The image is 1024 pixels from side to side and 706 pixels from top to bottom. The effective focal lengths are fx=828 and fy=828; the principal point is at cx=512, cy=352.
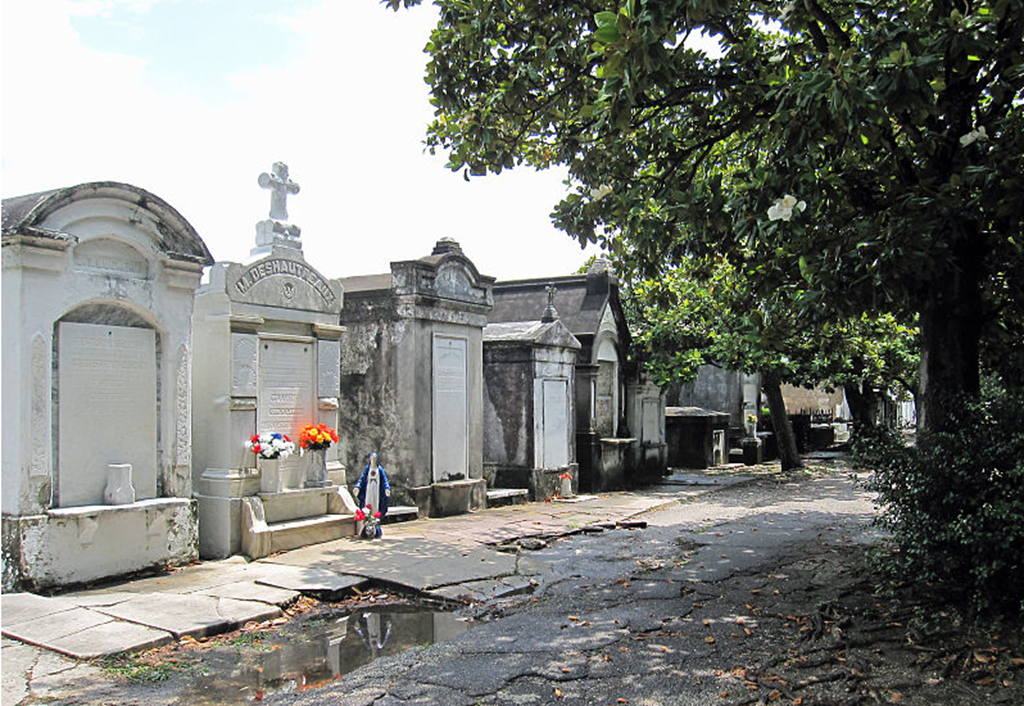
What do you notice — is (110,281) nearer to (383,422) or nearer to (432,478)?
(383,422)

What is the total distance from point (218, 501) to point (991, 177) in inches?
301

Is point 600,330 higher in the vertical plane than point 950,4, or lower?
lower

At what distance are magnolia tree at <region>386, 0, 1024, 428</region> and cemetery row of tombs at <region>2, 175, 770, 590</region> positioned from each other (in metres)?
2.99

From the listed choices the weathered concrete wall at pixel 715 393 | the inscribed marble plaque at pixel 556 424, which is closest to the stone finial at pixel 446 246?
the inscribed marble plaque at pixel 556 424

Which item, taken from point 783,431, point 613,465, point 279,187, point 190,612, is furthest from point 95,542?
point 783,431

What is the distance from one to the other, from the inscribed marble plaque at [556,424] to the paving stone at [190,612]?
25.5 feet

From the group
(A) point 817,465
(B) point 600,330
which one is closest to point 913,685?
(B) point 600,330

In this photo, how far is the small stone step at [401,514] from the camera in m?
10.8

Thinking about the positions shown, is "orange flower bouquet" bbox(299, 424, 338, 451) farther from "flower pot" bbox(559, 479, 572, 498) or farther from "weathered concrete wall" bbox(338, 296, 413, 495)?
"flower pot" bbox(559, 479, 572, 498)

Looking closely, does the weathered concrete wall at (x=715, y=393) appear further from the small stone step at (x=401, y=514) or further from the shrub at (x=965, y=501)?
the shrub at (x=965, y=501)

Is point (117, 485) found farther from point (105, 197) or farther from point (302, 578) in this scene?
point (105, 197)

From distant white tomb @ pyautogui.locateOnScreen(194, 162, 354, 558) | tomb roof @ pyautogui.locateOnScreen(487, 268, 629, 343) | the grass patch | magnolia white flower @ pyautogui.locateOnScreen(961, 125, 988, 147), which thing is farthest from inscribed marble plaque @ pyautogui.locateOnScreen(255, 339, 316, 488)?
magnolia white flower @ pyautogui.locateOnScreen(961, 125, 988, 147)

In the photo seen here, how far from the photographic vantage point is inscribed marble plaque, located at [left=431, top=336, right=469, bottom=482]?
1184 cm

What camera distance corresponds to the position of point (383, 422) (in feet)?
37.8
